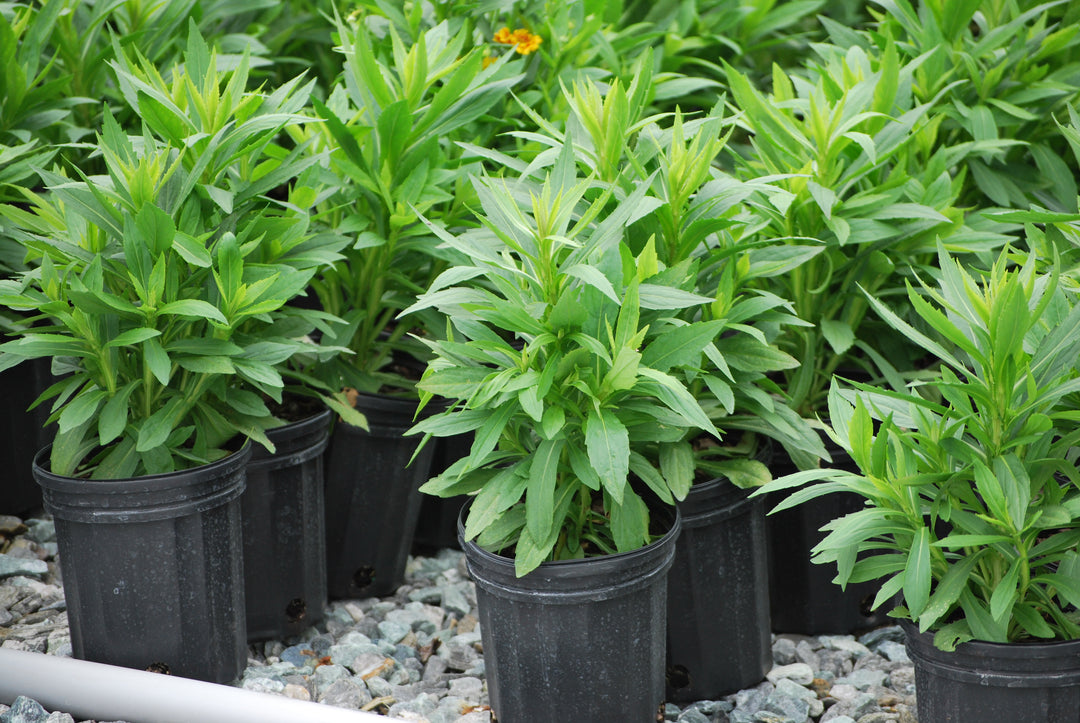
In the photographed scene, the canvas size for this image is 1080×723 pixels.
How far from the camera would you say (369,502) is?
303cm

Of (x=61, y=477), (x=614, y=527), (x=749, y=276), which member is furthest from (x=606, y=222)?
(x=61, y=477)

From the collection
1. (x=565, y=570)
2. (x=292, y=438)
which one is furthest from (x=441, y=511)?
(x=565, y=570)

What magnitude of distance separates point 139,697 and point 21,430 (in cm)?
128

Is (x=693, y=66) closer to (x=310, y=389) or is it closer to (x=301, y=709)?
(x=310, y=389)

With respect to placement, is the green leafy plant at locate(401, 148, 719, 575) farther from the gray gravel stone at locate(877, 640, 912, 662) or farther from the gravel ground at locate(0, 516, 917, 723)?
the gray gravel stone at locate(877, 640, 912, 662)

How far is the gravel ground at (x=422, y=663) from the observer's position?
2512mm

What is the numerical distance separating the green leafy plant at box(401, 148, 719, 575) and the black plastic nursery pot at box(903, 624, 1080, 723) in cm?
61

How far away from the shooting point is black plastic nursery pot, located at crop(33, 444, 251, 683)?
236 centimetres

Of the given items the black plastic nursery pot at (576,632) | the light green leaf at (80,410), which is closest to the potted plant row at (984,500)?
the black plastic nursery pot at (576,632)

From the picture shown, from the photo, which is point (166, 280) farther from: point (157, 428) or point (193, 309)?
point (157, 428)

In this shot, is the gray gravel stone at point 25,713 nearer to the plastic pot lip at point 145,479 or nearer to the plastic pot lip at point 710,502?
the plastic pot lip at point 145,479

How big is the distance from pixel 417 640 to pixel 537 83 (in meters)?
1.70

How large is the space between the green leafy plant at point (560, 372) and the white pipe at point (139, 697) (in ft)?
1.75

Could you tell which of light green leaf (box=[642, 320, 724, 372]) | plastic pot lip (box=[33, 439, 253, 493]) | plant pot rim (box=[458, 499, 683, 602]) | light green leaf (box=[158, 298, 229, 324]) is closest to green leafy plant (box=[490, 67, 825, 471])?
light green leaf (box=[642, 320, 724, 372])
